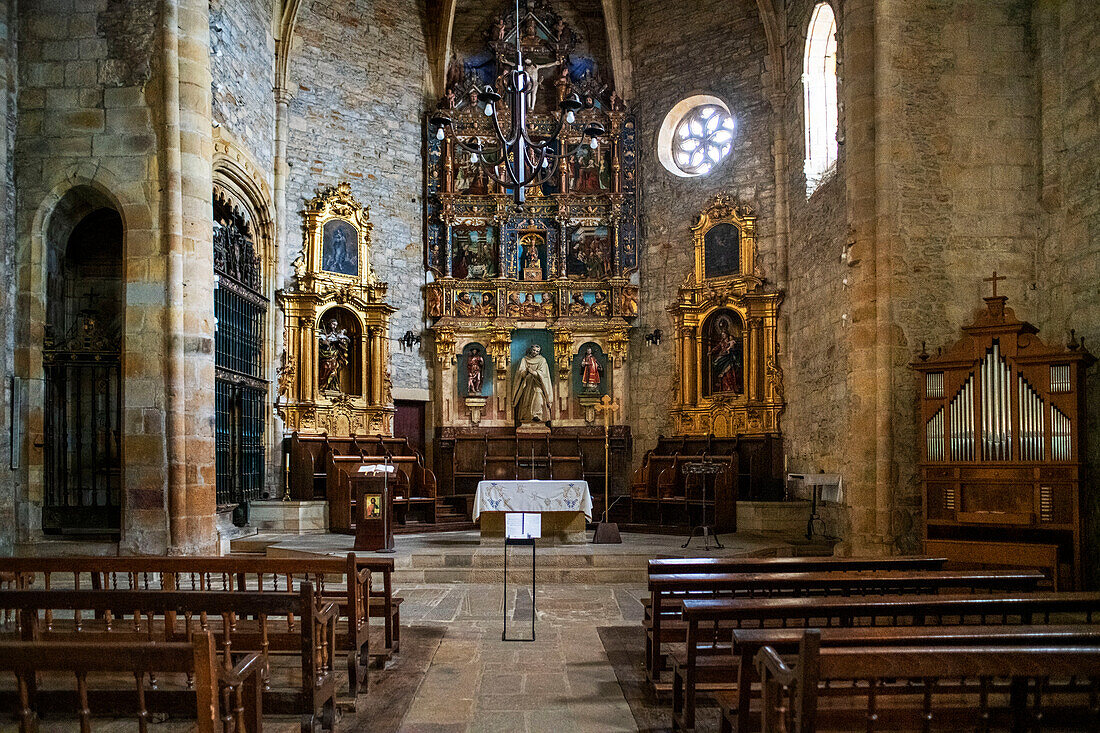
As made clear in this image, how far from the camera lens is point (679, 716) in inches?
184

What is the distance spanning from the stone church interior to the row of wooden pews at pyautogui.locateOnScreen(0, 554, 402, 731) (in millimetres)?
26

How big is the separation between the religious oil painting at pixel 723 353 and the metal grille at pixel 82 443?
928 cm

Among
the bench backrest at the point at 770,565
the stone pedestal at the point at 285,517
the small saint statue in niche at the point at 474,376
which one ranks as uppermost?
the small saint statue in niche at the point at 474,376

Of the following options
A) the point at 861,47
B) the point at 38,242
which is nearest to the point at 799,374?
the point at 861,47

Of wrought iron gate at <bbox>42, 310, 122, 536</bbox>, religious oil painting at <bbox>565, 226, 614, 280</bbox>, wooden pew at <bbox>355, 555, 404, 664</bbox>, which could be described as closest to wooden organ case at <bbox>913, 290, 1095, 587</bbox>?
wooden pew at <bbox>355, 555, 404, 664</bbox>

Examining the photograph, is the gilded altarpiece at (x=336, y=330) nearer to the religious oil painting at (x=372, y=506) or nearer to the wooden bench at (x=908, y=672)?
the religious oil painting at (x=372, y=506)

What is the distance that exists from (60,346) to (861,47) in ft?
33.2

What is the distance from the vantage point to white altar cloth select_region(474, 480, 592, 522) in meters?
10.6

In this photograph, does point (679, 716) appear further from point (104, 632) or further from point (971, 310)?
point (971, 310)

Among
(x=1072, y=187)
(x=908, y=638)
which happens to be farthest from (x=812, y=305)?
(x=908, y=638)

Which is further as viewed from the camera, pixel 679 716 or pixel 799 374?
pixel 799 374

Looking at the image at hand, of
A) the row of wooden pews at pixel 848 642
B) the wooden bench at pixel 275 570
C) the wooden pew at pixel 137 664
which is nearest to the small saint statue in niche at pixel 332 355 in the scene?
the wooden bench at pixel 275 570

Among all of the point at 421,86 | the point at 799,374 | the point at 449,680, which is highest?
the point at 421,86

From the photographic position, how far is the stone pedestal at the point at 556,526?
442 inches
